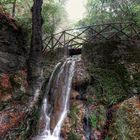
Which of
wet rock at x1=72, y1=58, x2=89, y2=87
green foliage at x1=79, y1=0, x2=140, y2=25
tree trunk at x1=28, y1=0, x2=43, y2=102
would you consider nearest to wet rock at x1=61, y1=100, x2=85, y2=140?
wet rock at x1=72, y1=58, x2=89, y2=87

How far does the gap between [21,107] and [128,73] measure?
410 centimetres

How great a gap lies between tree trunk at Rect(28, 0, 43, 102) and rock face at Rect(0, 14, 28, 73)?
881 mm

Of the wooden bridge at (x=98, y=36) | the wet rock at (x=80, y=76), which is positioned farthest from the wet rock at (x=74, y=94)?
the wooden bridge at (x=98, y=36)

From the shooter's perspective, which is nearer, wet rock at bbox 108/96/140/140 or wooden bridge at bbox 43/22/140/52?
wet rock at bbox 108/96/140/140

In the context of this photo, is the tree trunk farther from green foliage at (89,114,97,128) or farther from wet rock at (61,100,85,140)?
green foliage at (89,114,97,128)

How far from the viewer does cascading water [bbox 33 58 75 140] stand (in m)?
7.58

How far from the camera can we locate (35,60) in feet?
28.9

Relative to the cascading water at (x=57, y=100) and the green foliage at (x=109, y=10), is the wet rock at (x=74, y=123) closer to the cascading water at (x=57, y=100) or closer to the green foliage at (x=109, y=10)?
the cascading water at (x=57, y=100)

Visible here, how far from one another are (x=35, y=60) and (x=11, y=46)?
1.39m

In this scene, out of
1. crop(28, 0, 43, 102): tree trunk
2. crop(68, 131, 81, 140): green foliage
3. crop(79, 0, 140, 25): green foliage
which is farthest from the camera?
crop(79, 0, 140, 25): green foliage

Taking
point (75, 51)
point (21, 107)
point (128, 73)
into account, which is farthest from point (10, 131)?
point (75, 51)

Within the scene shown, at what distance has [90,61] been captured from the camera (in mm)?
9219

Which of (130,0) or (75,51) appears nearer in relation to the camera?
(75,51)

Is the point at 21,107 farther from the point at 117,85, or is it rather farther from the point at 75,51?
the point at 75,51
